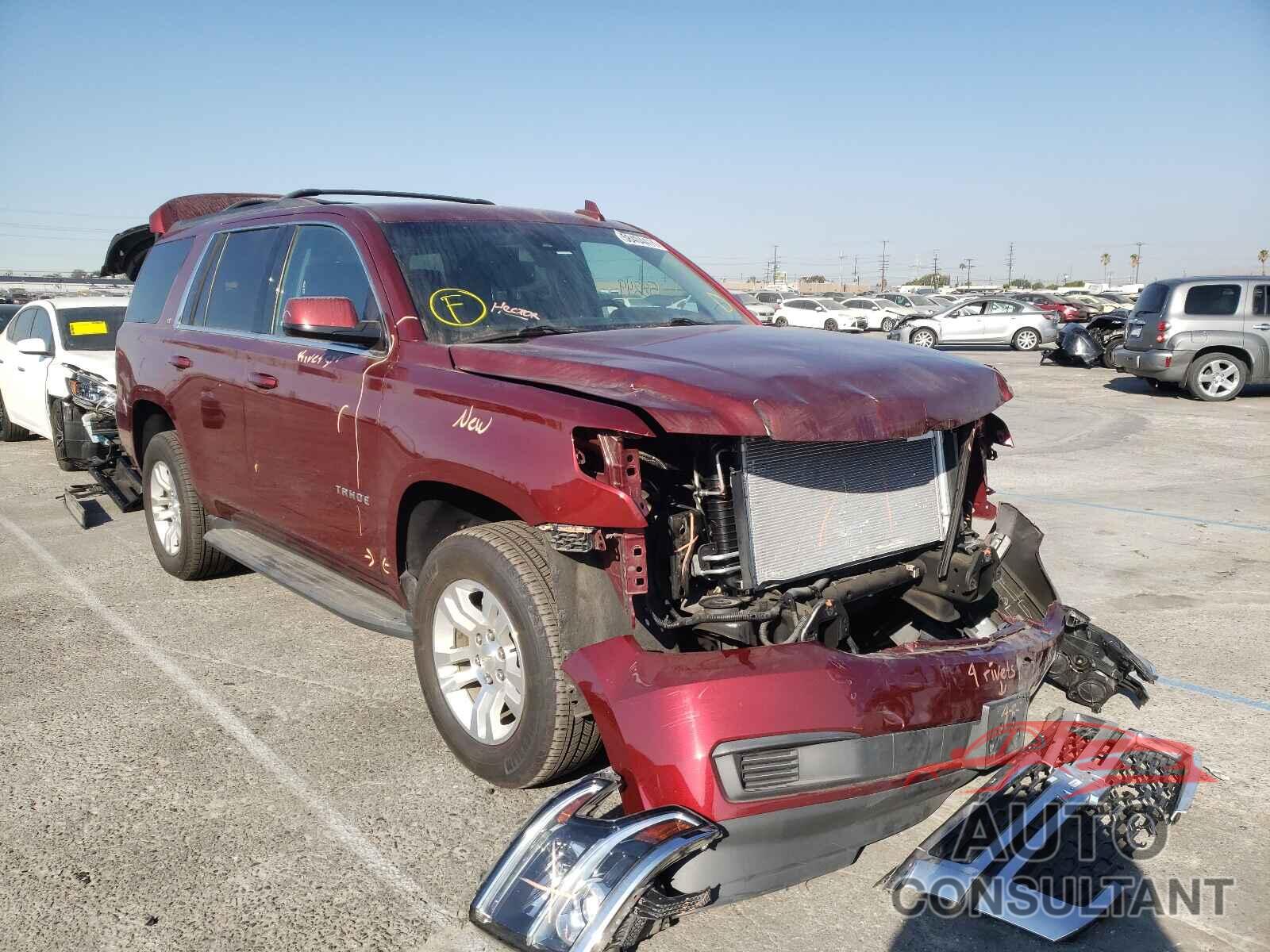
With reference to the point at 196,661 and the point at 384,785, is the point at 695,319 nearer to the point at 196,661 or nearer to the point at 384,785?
the point at 384,785

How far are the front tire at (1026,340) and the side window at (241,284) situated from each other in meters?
26.2

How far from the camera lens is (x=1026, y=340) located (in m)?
27.9

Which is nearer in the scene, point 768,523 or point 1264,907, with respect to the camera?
point 1264,907

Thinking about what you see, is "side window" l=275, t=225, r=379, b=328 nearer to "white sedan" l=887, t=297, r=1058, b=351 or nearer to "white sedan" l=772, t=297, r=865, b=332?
"white sedan" l=887, t=297, r=1058, b=351

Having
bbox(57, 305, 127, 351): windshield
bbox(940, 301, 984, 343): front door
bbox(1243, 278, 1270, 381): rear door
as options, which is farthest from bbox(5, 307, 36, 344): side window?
bbox(940, 301, 984, 343): front door

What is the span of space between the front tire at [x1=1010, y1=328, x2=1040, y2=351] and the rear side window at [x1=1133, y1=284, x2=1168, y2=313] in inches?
462

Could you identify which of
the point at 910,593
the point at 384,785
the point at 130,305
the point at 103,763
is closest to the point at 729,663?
the point at 910,593

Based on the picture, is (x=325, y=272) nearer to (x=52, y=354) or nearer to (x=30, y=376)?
(x=52, y=354)

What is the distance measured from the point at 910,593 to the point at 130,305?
5.21m

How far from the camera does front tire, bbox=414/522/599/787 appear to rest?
304 cm

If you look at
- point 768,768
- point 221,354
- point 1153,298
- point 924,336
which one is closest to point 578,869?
point 768,768

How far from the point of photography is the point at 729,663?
8.90ft

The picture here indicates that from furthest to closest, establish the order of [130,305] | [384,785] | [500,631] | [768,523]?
1. [130,305]
2. [384,785]
3. [500,631]
4. [768,523]

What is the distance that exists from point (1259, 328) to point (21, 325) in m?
16.9
